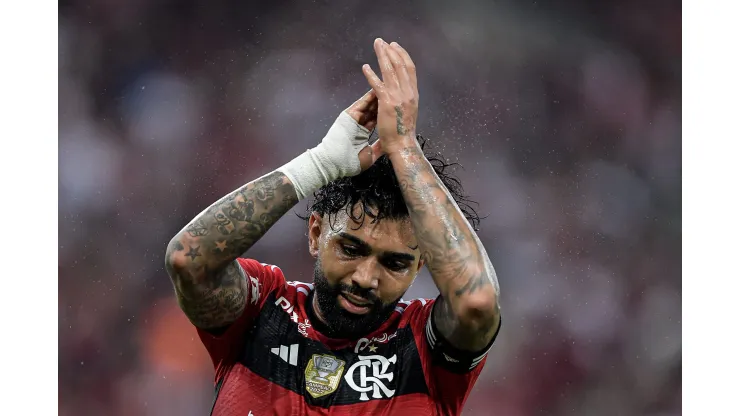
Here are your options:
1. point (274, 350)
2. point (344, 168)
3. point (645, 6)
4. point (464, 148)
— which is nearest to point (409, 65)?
point (344, 168)

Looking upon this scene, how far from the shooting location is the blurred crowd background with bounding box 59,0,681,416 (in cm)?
560

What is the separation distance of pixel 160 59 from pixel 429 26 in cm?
197

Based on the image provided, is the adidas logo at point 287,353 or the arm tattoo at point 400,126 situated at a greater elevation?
the arm tattoo at point 400,126

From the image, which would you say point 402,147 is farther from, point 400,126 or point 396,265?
point 396,265

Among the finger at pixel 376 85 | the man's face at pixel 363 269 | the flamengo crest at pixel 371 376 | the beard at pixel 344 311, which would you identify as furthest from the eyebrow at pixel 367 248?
the finger at pixel 376 85

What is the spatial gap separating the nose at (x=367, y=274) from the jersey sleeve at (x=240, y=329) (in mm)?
387

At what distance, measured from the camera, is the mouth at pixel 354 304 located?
269cm

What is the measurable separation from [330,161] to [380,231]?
30 centimetres

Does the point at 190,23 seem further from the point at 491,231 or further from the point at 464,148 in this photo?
the point at 491,231

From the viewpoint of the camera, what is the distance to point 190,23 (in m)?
5.71

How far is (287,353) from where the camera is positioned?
9.15 feet

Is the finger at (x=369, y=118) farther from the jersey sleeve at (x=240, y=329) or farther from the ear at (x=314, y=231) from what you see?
the jersey sleeve at (x=240, y=329)

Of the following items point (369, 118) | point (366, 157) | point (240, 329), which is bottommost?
point (240, 329)

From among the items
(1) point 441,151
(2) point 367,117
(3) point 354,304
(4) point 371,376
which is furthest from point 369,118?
(1) point 441,151
